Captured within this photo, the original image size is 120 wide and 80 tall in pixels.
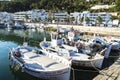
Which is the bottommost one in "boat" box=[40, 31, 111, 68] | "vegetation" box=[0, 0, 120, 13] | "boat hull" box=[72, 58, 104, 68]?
"boat hull" box=[72, 58, 104, 68]

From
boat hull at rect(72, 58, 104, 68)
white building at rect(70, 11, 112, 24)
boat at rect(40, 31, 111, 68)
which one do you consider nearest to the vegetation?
white building at rect(70, 11, 112, 24)

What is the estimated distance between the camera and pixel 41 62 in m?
23.9

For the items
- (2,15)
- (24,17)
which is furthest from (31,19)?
(2,15)

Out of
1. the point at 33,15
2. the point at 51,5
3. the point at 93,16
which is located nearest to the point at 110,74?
the point at 93,16

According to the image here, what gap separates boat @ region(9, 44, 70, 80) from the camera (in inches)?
850

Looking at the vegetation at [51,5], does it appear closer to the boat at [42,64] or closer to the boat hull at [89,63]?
the boat hull at [89,63]

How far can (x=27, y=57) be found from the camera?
85.7 feet

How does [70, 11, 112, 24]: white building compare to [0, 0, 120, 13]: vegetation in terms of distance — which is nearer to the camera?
[70, 11, 112, 24]: white building

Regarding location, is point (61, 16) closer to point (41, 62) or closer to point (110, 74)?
point (41, 62)

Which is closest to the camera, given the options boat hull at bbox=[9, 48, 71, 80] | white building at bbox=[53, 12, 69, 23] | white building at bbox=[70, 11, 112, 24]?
boat hull at bbox=[9, 48, 71, 80]

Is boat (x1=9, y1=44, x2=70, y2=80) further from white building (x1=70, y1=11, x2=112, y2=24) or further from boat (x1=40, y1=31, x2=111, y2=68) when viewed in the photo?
white building (x1=70, y1=11, x2=112, y2=24)

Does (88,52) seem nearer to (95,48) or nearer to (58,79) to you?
(95,48)

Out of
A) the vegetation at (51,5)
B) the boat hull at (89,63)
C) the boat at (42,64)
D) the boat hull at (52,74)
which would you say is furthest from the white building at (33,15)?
the boat hull at (52,74)

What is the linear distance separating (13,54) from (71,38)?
472 inches
